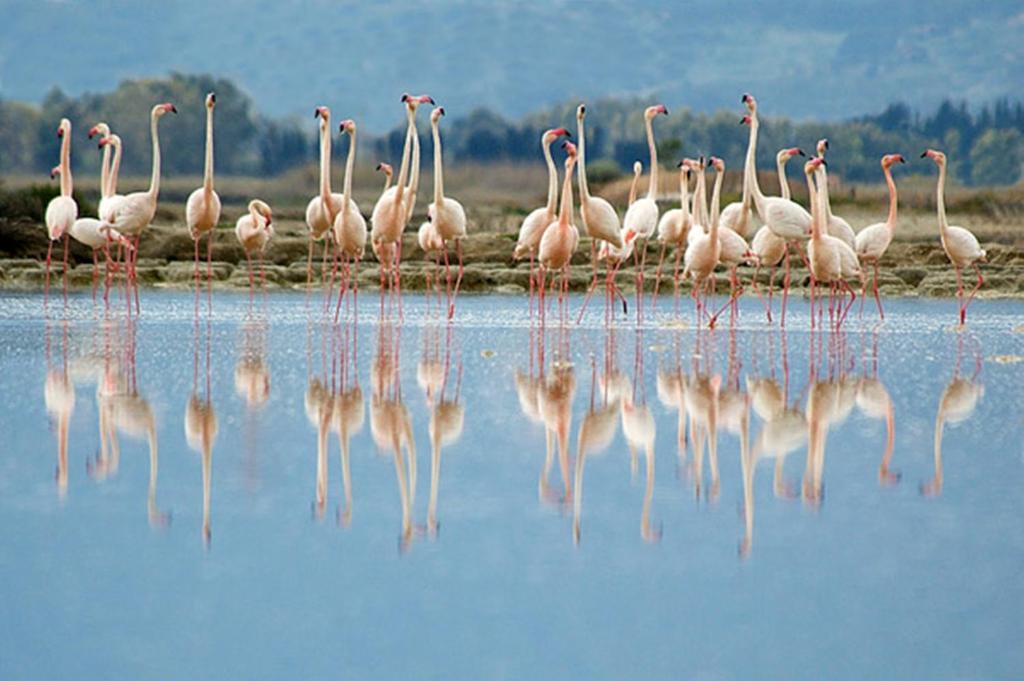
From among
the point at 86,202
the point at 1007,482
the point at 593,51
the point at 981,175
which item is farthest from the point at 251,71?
the point at 1007,482

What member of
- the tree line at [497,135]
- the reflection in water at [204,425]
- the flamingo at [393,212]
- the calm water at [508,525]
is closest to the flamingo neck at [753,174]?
the flamingo at [393,212]

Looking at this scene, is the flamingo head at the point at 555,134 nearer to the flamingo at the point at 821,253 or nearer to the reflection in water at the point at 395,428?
the flamingo at the point at 821,253

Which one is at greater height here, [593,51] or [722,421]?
[593,51]

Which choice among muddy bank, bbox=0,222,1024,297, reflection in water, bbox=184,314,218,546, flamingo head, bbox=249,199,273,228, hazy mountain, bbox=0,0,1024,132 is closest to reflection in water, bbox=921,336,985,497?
reflection in water, bbox=184,314,218,546

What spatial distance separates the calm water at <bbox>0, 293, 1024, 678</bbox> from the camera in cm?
274

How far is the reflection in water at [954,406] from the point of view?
4289mm

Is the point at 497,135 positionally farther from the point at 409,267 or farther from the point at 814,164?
the point at 814,164

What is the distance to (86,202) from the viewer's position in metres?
23.8

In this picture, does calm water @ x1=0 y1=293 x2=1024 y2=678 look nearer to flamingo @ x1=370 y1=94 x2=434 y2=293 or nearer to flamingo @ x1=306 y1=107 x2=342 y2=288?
flamingo @ x1=370 y1=94 x2=434 y2=293

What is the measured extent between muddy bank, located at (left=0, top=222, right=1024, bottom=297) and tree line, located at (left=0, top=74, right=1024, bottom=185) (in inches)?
91.3

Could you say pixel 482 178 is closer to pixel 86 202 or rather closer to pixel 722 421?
pixel 86 202

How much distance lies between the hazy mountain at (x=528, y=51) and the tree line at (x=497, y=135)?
2176 cm

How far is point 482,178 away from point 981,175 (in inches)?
→ 607

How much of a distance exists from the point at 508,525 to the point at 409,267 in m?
15.5
